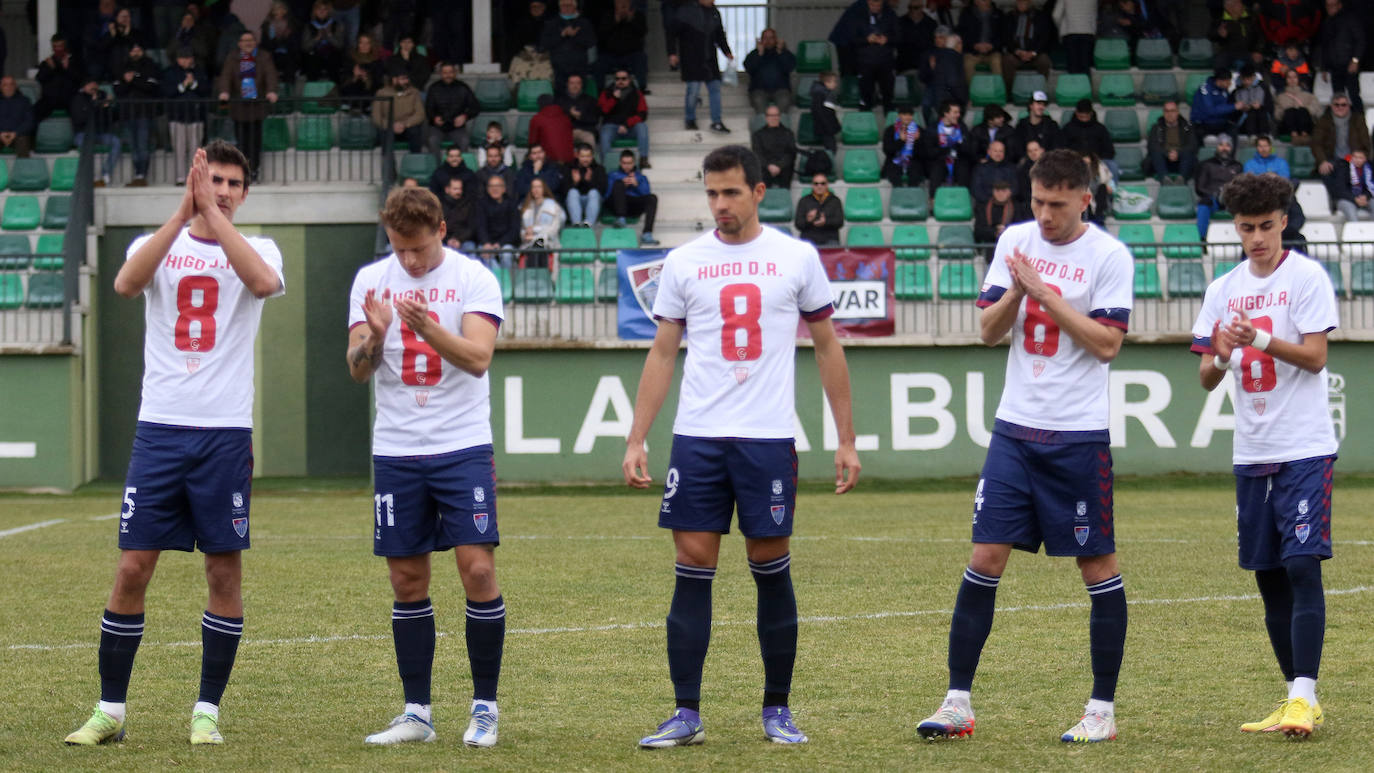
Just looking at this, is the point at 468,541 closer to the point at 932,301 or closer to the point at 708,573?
the point at 708,573

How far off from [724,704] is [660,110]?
18.7 metres

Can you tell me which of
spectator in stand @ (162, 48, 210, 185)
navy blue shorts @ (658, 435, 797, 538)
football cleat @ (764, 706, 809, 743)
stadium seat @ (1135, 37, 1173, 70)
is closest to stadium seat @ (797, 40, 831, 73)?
stadium seat @ (1135, 37, 1173, 70)

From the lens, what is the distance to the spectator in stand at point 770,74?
23.6 m

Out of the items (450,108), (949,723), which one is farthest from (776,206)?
(949,723)

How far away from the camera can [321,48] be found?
23484 mm

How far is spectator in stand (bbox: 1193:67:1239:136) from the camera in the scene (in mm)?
22344

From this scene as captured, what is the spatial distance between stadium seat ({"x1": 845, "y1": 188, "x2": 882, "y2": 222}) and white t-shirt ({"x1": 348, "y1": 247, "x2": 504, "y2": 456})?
16069 millimetres

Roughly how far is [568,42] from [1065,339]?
17997 mm

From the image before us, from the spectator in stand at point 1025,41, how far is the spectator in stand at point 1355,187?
4.50 m

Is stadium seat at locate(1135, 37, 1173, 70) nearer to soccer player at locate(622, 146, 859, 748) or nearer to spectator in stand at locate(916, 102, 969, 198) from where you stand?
spectator in stand at locate(916, 102, 969, 198)

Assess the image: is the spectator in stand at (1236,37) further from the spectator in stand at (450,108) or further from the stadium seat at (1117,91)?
the spectator in stand at (450,108)

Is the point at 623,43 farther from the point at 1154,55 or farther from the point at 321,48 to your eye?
the point at 1154,55

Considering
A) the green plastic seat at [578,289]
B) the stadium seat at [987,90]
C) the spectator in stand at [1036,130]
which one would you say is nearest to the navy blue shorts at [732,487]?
the green plastic seat at [578,289]

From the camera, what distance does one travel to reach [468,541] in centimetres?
589
